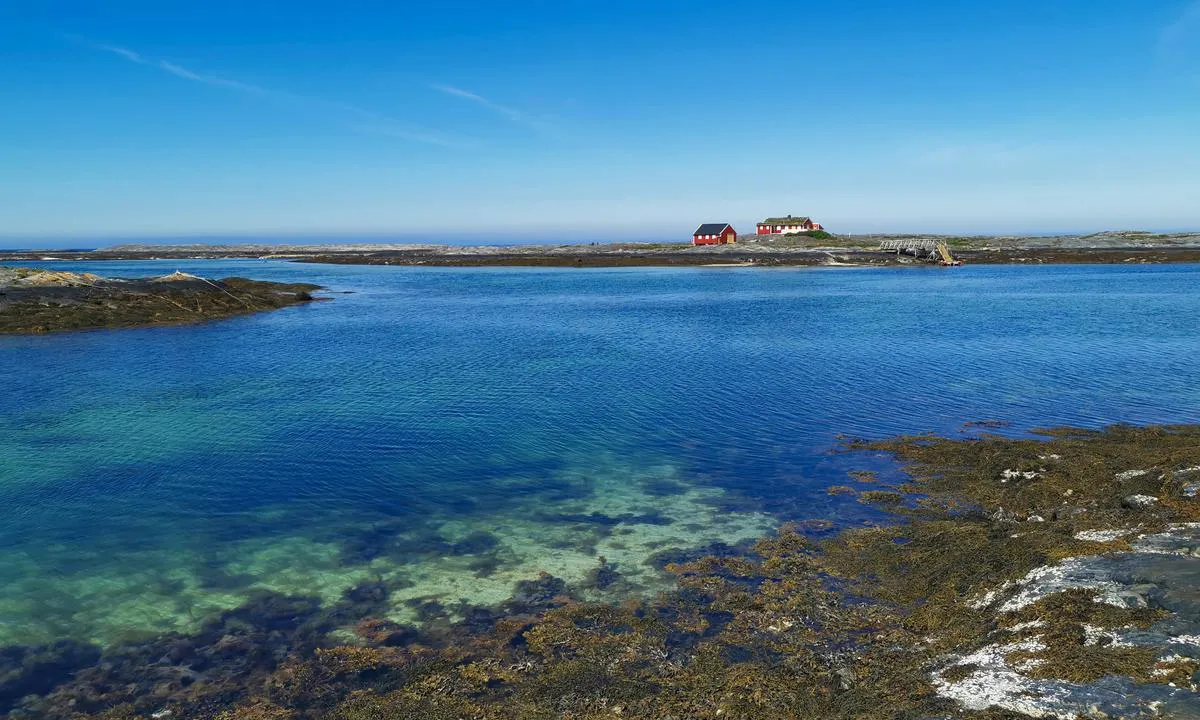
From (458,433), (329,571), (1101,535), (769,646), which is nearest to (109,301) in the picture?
(458,433)

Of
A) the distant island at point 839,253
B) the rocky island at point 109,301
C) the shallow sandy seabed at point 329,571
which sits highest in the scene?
the distant island at point 839,253

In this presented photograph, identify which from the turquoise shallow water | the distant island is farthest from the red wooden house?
the turquoise shallow water

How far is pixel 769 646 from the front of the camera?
1134 centimetres

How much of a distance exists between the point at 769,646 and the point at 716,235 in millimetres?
155265

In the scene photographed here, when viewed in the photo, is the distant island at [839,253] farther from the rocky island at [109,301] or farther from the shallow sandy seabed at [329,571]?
the shallow sandy seabed at [329,571]

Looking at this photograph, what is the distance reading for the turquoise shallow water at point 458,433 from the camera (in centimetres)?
1487

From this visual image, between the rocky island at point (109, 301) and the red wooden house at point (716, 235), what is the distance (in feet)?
368

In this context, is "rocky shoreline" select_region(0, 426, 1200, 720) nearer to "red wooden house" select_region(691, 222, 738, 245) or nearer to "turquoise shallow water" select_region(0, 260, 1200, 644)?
"turquoise shallow water" select_region(0, 260, 1200, 644)

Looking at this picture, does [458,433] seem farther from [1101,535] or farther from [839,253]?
[839,253]

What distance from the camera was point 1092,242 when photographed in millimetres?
145875

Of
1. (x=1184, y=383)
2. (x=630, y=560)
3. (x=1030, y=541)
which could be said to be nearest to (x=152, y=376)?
(x=630, y=560)

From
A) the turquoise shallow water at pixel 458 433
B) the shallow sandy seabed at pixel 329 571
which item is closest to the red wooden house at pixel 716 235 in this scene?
the turquoise shallow water at pixel 458 433

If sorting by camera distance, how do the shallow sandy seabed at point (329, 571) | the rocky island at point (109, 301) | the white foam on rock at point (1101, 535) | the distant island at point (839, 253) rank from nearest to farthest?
the shallow sandy seabed at point (329, 571) < the white foam on rock at point (1101, 535) < the rocky island at point (109, 301) < the distant island at point (839, 253)

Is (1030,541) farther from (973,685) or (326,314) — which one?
(326,314)
